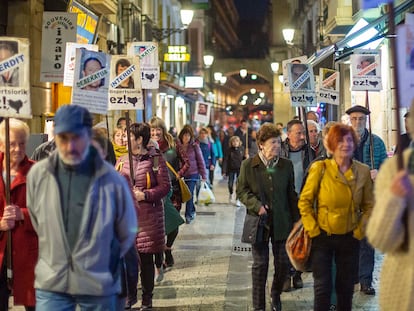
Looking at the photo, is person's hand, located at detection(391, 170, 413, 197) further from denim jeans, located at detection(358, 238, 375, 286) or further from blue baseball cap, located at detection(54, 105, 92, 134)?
denim jeans, located at detection(358, 238, 375, 286)

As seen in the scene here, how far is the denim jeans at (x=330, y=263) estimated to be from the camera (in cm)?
653

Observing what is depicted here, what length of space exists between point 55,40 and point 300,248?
9.13 metres

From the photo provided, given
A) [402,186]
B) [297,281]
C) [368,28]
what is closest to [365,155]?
[297,281]

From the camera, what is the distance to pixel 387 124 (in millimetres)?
16688

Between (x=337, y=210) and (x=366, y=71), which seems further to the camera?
(x=366, y=71)

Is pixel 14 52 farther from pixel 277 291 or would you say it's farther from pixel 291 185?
pixel 277 291

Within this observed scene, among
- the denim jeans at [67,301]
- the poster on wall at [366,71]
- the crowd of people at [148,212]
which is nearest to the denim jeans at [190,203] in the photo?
the crowd of people at [148,212]

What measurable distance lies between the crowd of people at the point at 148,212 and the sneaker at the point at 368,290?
0.5 inches

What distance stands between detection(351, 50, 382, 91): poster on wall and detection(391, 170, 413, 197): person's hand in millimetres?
6416

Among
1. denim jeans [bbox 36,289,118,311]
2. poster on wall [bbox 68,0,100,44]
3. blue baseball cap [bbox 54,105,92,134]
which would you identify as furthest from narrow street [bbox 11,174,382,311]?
poster on wall [bbox 68,0,100,44]

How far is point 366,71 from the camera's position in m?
10.6

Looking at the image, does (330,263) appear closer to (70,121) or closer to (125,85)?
(70,121)

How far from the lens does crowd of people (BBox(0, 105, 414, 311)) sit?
461 cm

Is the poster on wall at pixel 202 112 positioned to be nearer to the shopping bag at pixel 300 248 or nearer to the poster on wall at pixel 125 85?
the poster on wall at pixel 125 85
